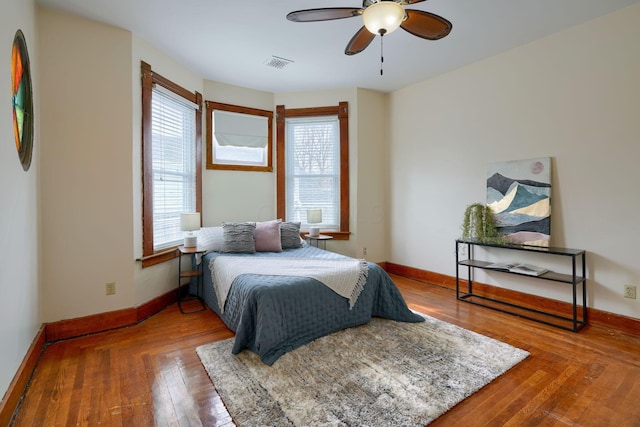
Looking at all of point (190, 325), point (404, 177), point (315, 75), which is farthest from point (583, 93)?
point (190, 325)

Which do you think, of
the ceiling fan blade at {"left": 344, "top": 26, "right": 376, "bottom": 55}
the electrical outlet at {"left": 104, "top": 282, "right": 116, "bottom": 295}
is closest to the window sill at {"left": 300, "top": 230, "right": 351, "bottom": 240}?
the electrical outlet at {"left": 104, "top": 282, "right": 116, "bottom": 295}

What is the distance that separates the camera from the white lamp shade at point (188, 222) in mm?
3393

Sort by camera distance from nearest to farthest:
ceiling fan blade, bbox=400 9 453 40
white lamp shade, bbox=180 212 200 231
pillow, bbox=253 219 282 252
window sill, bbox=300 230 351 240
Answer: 1. ceiling fan blade, bbox=400 9 453 40
2. white lamp shade, bbox=180 212 200 231
3. pillow, bbox=253 219 282 252
4. window sill, bbox=300 230 351 240

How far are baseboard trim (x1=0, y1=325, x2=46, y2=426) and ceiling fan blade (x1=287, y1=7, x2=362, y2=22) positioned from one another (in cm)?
270

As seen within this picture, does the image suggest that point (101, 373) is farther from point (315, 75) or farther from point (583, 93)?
point (583, 93)

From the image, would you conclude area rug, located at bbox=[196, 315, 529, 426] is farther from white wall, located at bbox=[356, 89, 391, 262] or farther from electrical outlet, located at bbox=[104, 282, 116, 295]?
white wall, located at bbox=[356, 89, 391, 262]

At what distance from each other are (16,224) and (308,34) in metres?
2.74

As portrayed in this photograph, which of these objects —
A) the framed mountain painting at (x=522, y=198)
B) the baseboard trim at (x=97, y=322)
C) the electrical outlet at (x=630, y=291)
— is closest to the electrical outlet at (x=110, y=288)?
the baseboard trim at (x=97, y=322)

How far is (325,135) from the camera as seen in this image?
182 inches

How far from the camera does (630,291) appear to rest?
266cm

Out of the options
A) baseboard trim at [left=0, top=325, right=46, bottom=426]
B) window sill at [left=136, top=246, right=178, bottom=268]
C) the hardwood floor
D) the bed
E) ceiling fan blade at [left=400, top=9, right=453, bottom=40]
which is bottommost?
the hardwood floor

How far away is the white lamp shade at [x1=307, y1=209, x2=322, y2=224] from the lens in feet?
14.0

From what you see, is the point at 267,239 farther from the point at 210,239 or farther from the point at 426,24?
the point at 426,24

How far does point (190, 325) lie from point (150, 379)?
0.90 metres
